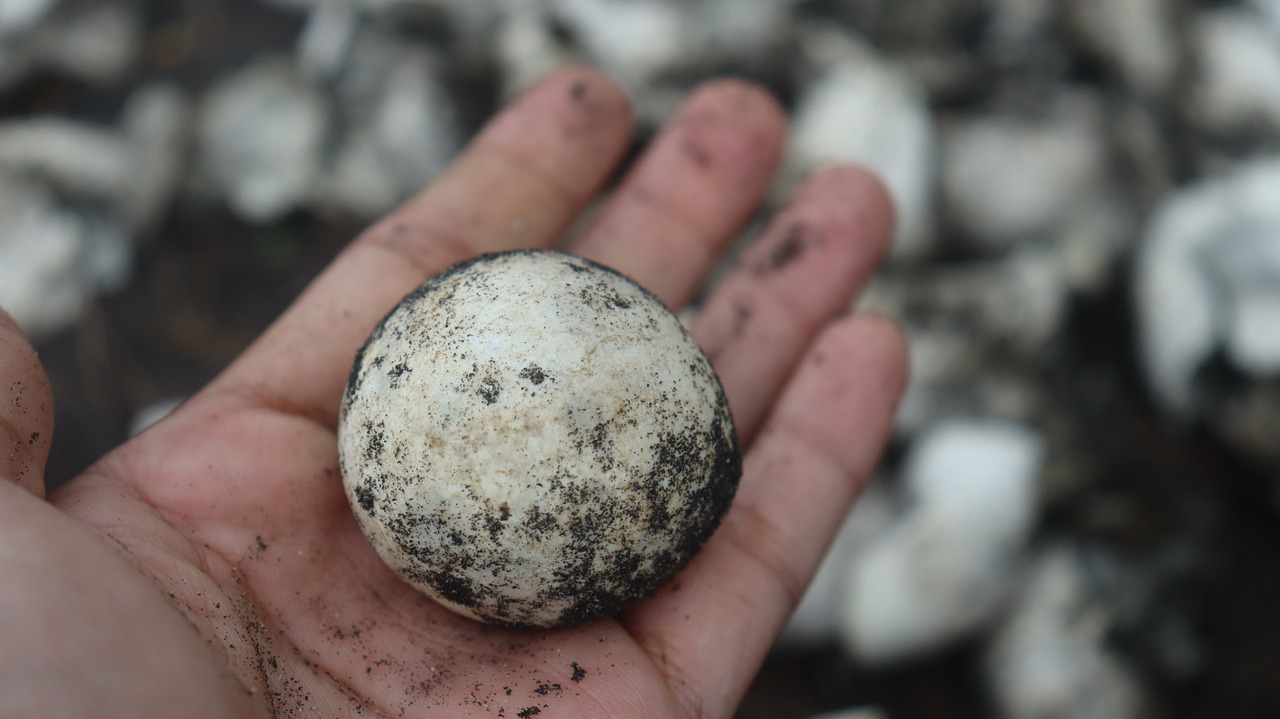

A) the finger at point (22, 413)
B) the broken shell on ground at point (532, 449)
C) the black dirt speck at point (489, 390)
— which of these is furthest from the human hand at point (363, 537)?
the black dirt speck at point (489, 390)

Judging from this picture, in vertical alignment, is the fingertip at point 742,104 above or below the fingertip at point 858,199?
above

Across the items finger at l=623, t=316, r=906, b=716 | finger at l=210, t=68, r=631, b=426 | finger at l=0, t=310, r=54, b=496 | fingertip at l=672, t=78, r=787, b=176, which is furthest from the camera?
fingertip at l=672, t=78, r=787, b=176

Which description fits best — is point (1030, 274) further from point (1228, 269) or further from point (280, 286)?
point (280, 286)

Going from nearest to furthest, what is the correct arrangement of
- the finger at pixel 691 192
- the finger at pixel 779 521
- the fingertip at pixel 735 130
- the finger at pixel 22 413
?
the finger at pixel 22 413 < the finger at pixel 779 521 < the finger at pixel 691 192 < the fingertip at pixel 735 130

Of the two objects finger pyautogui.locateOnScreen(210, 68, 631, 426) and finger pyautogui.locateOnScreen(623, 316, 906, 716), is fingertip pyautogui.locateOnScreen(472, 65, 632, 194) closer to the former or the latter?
finger pyautogui.locateOnScreen(210, 68, 631, 426)

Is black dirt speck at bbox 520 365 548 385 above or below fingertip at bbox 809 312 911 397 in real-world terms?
above

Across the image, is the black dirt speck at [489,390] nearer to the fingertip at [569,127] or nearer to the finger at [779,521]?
the finger at [779,521]

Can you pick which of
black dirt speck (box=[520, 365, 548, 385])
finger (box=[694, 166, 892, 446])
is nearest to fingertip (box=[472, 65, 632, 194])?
finger (box=[694, 166, 892, 446])
